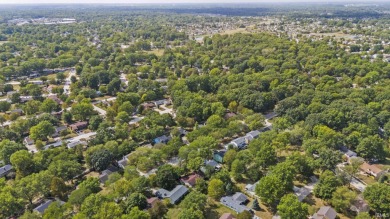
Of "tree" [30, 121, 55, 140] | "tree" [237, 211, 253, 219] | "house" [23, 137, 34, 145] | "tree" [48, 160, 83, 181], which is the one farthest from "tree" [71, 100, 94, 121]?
"tree" [237, 211, 253, 219]

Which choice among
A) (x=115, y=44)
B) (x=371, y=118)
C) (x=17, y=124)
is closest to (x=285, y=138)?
(x=371, y=118)

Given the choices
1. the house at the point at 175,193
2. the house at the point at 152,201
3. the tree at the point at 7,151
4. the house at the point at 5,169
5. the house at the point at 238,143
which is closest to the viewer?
the house at the point at 152,201

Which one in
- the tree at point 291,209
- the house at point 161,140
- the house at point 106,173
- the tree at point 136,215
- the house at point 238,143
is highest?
the tree at point 291,209

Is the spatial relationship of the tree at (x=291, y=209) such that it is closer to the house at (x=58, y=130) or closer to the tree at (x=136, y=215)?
the tree at (x=136, y=215)

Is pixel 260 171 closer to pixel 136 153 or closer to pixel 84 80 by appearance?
pixel 136 153

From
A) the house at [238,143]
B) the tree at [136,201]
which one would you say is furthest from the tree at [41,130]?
the house at [238,143]

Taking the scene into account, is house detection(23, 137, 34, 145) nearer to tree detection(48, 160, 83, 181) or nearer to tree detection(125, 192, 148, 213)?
tree detection(48, 160, 83, 181)

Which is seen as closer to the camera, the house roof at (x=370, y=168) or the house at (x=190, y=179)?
the house at (x=190, y=179)

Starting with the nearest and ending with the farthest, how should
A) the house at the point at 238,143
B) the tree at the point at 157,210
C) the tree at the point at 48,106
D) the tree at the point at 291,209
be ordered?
the tree at the point at 291,209
the tree at the point at 157,210
the house at the point at 238,143
the tree at the point at 48,106
